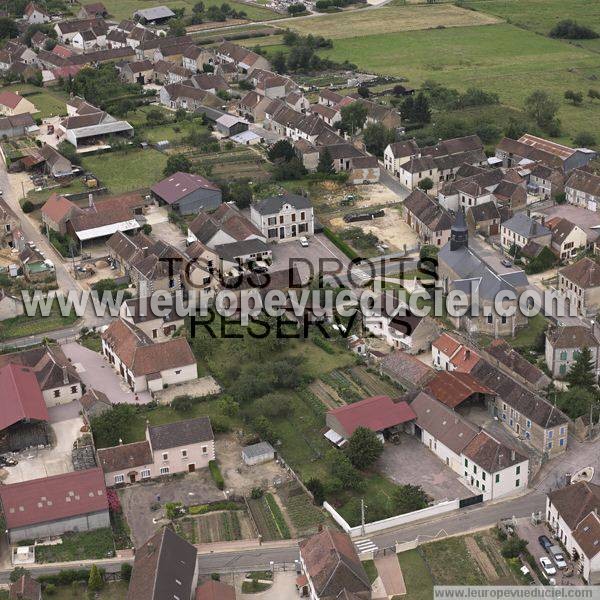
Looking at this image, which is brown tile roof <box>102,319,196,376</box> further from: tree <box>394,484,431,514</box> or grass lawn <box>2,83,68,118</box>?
grass lawn <box>2,83,68,118</box>

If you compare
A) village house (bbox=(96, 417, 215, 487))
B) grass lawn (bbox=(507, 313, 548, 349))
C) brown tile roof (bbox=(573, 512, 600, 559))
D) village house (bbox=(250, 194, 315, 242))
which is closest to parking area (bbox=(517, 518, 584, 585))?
brown tile roof (bbox=(573, 512, 600, 559))

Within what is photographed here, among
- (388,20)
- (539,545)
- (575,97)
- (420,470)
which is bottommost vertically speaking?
(420,470)

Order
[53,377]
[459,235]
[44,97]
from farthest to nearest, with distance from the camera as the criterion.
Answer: [44,97] < [459,235] < [53,377]

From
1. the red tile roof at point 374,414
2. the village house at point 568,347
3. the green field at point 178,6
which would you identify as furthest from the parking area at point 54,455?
the green field at point 178,6

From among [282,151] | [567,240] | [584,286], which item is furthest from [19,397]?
[282,151]

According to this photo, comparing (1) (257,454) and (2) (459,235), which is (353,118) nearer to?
(2) (459,235)

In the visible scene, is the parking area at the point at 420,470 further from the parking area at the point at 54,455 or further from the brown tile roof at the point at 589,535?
the parking area at the point at 54,455
